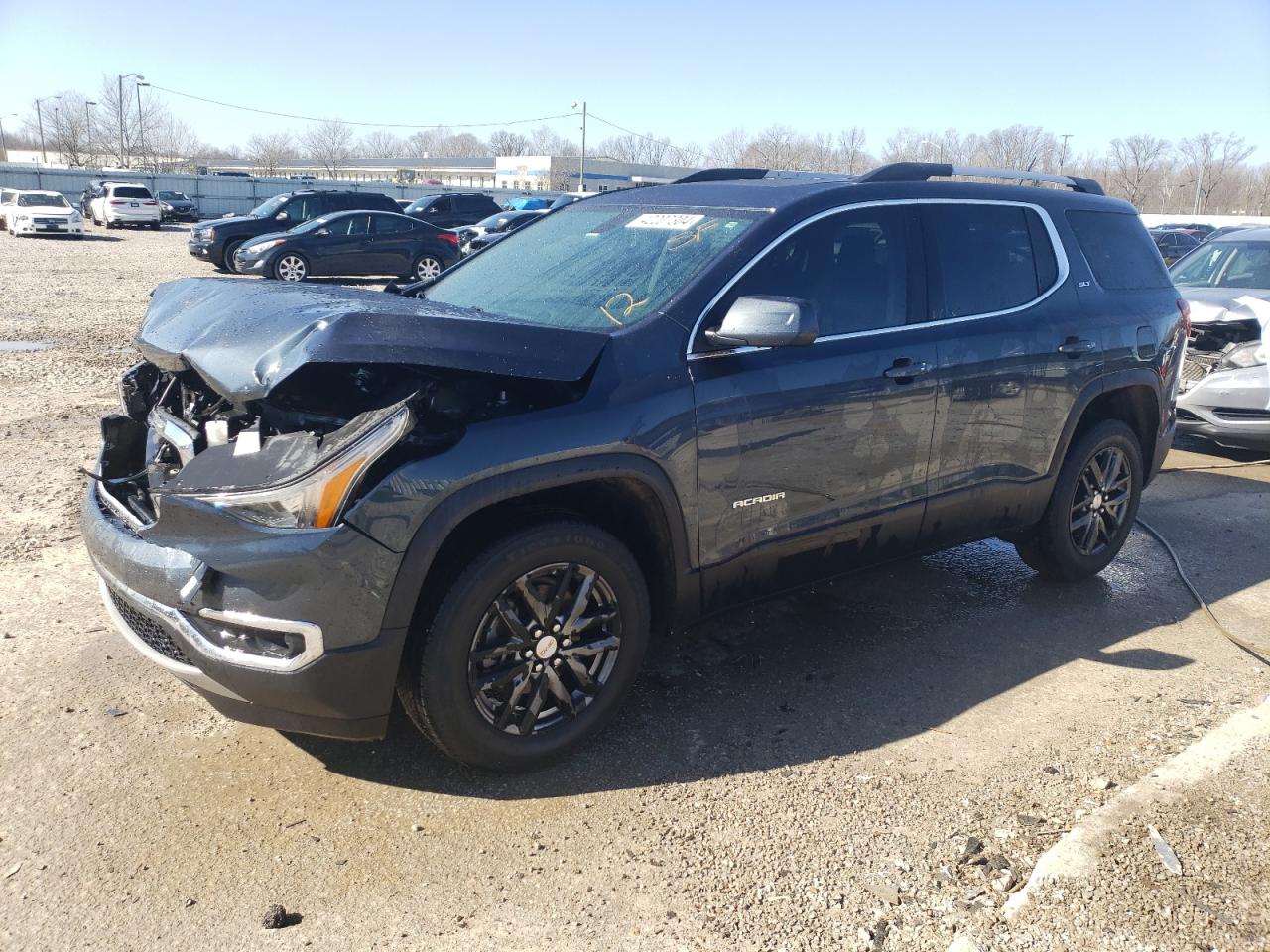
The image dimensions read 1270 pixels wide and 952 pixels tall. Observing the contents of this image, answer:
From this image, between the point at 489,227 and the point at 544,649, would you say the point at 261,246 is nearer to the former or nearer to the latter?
the point at 489,227

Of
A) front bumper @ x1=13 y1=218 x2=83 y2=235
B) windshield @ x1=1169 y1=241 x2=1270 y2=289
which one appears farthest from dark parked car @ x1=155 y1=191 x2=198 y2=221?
windshield @ x1=1169 y1=241 x2=1270 y2=289

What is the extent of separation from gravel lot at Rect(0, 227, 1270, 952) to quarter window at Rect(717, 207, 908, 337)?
4.73 feet

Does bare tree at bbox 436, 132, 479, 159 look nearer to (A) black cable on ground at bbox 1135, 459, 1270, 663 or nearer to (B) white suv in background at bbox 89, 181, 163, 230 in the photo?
(B) white suv in background at bbox 89, 181, 163, 230

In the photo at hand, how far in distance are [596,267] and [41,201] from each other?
110 ft

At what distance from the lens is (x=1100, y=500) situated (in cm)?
519

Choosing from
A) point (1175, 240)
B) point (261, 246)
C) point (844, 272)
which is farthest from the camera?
point (1175, 240)

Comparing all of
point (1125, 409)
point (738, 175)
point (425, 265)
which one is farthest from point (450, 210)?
point (1125, 409)

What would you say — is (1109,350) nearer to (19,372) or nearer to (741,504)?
(741,504)

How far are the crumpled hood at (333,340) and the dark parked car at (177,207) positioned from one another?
40.9 metres

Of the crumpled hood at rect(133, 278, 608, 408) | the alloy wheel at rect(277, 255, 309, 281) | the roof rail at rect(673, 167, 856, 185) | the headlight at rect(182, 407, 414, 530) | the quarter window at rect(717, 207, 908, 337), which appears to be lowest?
the alloy wheel at rect(277, 255, 309, 281)

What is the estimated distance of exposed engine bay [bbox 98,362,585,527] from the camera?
9.26ft

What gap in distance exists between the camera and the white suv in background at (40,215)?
29.8m

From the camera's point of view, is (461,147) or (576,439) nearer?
(576,439)

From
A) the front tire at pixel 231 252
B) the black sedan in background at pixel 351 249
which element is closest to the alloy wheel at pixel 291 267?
the black sedan in background at pixel 351 249
